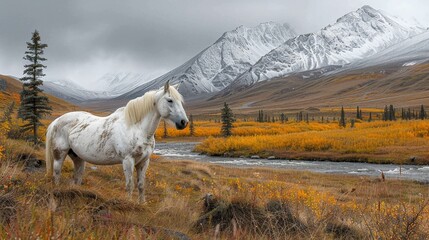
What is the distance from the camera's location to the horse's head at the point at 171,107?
6.52m

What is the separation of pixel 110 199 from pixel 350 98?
199 m

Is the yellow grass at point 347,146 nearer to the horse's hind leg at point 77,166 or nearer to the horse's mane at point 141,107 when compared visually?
the horse's mane at point 141,107

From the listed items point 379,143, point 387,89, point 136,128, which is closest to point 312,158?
point 379,143

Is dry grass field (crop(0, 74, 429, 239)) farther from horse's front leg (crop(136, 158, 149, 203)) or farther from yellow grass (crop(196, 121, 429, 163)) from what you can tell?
yellow grass (crop(196, 121, 429, 163))

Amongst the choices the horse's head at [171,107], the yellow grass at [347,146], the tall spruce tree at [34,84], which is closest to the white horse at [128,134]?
the horse's head at [171,107]

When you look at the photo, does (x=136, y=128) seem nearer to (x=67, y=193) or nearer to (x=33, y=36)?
(x=67, y=193)

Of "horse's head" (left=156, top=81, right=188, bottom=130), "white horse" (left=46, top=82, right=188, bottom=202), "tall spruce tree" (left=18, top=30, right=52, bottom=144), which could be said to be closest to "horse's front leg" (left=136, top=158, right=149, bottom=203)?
"white horse" (left=46, top=82, right=188, bottom=202)

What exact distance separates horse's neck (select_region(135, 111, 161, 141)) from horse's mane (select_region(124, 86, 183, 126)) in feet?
0.29

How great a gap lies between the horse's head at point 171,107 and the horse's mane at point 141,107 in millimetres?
13

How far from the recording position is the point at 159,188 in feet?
32.8

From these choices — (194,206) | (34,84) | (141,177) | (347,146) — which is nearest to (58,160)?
(141,177)

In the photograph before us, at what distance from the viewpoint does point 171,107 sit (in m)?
6.65

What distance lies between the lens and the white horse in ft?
21.5

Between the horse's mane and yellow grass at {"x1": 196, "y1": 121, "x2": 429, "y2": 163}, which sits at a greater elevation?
the horse's mane
